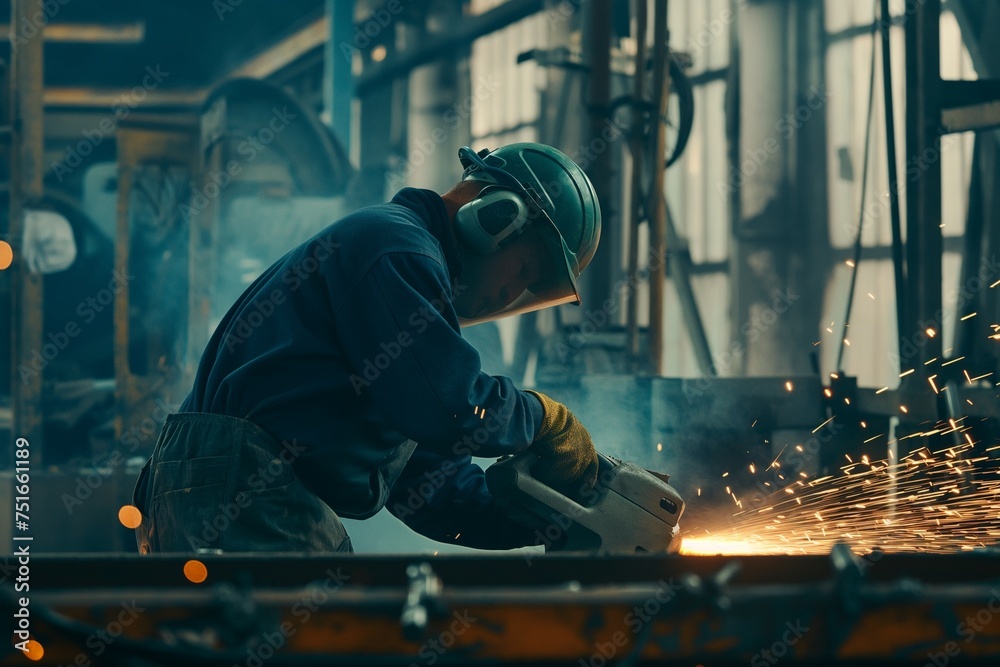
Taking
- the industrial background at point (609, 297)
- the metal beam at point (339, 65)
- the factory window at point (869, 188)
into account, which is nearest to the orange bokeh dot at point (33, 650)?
the industrial background at point (609, 297)

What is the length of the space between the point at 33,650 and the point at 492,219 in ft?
4.23

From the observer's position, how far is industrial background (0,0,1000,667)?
119cm

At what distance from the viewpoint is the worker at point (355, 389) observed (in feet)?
6.35

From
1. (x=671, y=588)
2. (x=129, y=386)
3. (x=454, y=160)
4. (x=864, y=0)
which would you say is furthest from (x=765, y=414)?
(x=454, y=160)

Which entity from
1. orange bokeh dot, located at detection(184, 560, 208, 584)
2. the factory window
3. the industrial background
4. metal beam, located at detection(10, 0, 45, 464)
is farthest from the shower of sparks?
metal beam, located at detection(10, 0, 45, 464)

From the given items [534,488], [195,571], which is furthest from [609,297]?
[195,571]

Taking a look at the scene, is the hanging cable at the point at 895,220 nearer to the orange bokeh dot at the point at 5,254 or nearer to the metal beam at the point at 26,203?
the metal beam at the point at 26,203

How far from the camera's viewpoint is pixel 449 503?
2391 millimetres

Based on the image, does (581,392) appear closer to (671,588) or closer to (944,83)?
(944,83)

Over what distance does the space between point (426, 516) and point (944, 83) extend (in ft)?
7.34

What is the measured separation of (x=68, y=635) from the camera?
3.73 ft

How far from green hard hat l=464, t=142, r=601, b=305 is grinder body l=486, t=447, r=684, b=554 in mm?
431

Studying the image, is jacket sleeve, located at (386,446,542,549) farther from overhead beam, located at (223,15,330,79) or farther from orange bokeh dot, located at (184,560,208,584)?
overhead beam, located at (223,15,330,79)

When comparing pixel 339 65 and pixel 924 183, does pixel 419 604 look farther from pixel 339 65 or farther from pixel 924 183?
pixel 339 65
